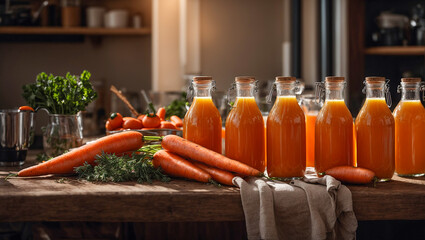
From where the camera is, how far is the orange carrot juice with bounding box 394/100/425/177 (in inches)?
57.9

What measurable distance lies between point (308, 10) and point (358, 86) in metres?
0.82

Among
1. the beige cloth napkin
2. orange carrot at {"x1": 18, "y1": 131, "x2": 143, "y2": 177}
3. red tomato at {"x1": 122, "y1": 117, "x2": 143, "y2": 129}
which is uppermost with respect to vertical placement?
red tomato at {"x1": 122, "y1": 117, "x2": 143, "y2": 129}

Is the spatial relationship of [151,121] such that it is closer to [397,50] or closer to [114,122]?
[114,122]

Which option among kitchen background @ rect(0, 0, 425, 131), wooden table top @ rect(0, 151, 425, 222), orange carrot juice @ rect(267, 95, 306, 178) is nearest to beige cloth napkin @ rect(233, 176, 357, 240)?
wooden table top @ rect(0, 151, 425, 222)

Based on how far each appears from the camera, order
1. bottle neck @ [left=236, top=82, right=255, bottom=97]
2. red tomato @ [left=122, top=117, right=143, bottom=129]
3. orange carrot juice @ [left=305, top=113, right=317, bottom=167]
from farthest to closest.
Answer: red tomato @ [left=122, top=117, right=143, bottom=129]
orange carrot juice @ [left=305, top=113, right=317, bottom=167]
bottle neck @ [left=236, top=82, right=255, bottom=97]

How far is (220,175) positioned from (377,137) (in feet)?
1.33

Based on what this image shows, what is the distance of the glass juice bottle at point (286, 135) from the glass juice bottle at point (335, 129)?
0.05 m

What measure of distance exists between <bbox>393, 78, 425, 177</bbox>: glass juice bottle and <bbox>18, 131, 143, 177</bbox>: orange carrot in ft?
2.32

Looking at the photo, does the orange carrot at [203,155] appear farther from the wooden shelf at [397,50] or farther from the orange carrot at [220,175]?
the wooden shelf at [397,50]

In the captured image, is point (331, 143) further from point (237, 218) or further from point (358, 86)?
point (358, 86)

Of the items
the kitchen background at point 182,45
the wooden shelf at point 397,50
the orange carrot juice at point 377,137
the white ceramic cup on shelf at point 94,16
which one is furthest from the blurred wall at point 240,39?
the orange carrot juice at point 377,137

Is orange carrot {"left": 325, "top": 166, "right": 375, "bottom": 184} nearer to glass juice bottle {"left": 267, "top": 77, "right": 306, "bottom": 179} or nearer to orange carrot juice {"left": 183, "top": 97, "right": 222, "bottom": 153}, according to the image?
glass juice bottle {"left": 267, "top": 77, "right": 306, "bottom": 179}

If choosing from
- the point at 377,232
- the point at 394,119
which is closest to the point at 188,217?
the point at 394,119

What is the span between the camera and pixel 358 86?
395 cm
